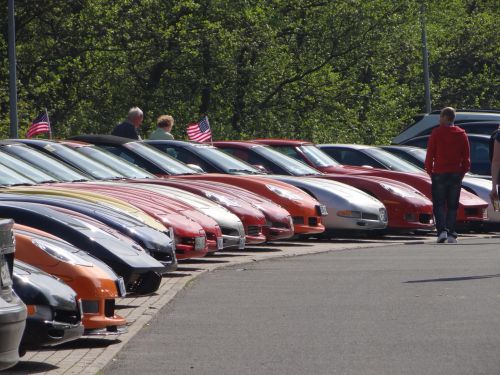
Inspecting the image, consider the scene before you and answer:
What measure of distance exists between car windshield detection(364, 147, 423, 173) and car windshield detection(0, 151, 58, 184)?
9.62 metres

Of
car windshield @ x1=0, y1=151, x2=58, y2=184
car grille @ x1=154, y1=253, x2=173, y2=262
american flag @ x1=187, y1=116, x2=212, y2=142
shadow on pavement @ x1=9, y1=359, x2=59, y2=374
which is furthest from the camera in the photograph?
american flag @ x1=187, y1=116, x2=212, y2=142

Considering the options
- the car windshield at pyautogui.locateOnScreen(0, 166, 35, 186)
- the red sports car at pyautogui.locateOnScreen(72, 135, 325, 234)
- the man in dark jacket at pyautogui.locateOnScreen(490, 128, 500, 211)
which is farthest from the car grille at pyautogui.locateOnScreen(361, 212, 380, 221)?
the car windshield at pyautogui.locateOnScreen(0, 166, 35, 186)

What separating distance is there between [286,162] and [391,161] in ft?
10.3

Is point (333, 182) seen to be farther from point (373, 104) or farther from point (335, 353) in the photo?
point (373, 104)

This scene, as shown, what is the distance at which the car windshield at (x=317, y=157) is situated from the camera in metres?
21.4

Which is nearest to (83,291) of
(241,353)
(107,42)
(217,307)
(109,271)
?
(109,271)

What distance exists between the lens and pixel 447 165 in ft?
58.0

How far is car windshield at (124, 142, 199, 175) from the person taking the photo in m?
17.4

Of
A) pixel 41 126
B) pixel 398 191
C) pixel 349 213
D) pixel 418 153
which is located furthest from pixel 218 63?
pixel 349 213

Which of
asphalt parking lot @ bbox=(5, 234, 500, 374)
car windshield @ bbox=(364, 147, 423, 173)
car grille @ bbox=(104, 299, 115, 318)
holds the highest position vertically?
car windshield @ bbox=(364, 147, 423, 173)

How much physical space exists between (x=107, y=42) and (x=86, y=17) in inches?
35.7

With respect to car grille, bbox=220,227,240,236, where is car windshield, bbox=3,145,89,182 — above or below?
above

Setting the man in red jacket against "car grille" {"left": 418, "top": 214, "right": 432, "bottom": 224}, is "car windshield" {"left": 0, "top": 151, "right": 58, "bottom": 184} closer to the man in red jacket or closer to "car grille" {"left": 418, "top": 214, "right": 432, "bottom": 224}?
the man in red jacket

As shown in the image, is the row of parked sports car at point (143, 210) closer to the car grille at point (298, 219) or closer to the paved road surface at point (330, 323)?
the car grille at point (298, 219)
